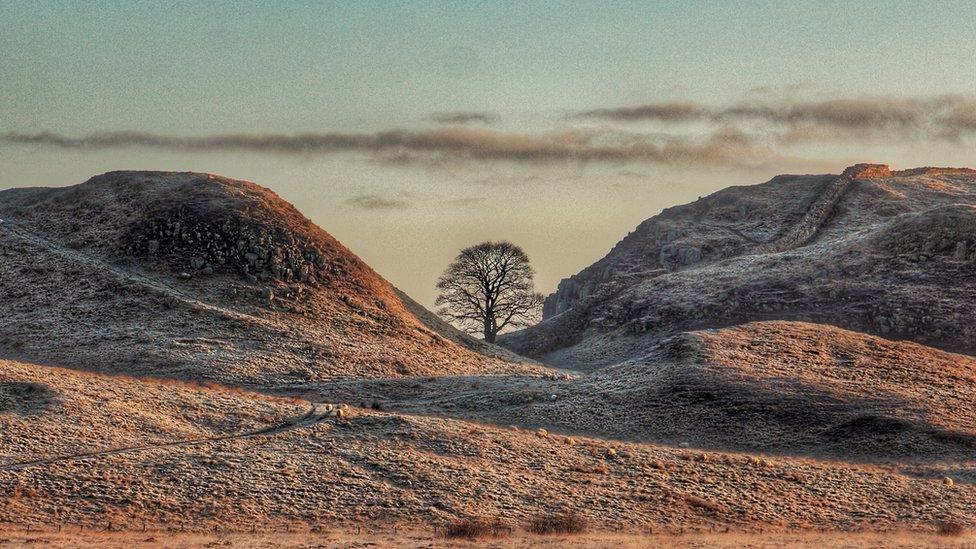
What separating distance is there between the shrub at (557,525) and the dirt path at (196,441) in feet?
37.0

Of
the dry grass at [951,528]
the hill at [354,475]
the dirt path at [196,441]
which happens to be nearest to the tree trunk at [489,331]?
the dirt path at [196,441]

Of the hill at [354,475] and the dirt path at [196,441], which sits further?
the dirt path at [196,441]

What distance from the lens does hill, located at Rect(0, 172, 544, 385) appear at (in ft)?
178

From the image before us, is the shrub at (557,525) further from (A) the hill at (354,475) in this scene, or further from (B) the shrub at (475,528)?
(B) the shrub at (475,528)

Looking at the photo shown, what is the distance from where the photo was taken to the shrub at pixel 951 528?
103ft

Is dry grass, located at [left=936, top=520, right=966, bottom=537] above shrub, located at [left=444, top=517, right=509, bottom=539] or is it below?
above

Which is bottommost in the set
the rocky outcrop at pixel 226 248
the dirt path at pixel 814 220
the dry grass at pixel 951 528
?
the dry grass at pixel 951 528

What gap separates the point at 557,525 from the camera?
1131 inches

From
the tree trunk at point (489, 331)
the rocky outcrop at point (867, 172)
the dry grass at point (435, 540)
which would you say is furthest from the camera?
the rocky outcrop at point (867, 172)

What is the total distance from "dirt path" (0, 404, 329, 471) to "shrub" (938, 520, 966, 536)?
20.9 m

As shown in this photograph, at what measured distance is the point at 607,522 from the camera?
29766 mm

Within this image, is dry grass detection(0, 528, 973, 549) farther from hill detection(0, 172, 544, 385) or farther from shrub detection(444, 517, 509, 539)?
hill detection(0, 172, 544, 385)

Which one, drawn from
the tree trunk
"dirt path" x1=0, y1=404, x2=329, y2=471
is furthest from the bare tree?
"dirt path" x1=0, y1=404, x2=329, y2=471

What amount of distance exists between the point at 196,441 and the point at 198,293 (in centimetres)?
2917
